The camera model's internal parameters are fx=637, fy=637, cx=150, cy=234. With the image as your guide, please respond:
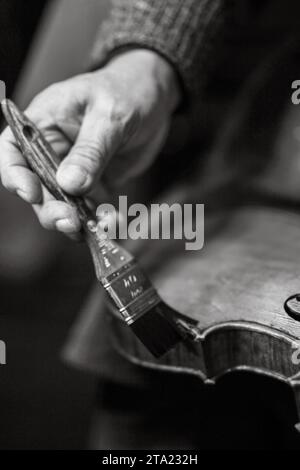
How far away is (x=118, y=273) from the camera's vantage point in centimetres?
50

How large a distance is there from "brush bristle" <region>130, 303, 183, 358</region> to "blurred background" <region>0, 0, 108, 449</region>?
0.53 metres

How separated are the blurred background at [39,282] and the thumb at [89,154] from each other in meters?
0.35

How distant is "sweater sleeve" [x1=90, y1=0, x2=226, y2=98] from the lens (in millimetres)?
735

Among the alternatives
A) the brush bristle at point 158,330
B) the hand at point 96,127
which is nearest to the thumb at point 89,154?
the hand at point 96,127

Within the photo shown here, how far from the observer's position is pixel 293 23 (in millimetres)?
979

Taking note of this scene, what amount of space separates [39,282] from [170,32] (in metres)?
0.76

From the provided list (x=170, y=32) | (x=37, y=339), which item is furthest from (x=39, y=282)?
(x=170, y=32)

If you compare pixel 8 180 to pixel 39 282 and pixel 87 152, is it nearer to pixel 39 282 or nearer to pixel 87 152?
pixel 87 152

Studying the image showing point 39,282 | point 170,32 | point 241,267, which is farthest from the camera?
point 39,282

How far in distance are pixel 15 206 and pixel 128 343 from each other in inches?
31.0

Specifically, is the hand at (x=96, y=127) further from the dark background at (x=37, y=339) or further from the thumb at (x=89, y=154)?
the dark background at (x=37, y=339)

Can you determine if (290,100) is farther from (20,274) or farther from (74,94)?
(20,274)
